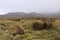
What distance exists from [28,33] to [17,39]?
208 cm

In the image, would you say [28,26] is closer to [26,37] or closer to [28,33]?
[28,33]

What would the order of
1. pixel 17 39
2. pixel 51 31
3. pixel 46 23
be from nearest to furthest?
pixel 17 39
pixel 51 31
pixel 46 23

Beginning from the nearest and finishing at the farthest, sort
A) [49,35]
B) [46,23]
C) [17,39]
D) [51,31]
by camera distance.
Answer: [17,39] → [49,35] → [51,31] → [46,23]

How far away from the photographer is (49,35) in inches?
587

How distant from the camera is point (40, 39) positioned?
1384 centimetres

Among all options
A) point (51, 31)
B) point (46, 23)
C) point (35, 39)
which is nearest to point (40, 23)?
point (46, 23)

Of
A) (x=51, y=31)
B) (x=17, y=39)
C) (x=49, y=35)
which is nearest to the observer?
(x=17, y=39)

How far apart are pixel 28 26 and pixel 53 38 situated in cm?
447

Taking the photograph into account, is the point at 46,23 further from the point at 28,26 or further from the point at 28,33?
the point at 28,33

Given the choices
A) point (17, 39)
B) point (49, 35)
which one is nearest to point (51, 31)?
point (49, 35)

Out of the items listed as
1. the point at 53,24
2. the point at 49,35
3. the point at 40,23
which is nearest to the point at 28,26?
the point at 40,23

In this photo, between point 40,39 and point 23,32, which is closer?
point 40,39

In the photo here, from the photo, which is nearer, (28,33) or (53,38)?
(53,38)

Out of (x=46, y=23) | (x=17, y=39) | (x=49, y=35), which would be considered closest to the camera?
(x=17, y=39)
